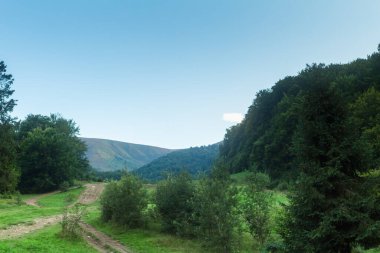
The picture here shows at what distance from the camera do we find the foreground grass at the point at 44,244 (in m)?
23.8

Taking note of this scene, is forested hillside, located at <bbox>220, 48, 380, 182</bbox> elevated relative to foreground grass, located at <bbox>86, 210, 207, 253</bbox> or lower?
elevated

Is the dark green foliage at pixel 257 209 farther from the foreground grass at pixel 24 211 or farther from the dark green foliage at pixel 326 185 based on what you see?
the foreground grass at pixel 24 211

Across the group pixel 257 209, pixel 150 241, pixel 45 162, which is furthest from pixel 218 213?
pixel 45 162

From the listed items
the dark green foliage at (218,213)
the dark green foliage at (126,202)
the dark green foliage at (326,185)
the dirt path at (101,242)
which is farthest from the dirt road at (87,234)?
the dark green foliage at (326,185)

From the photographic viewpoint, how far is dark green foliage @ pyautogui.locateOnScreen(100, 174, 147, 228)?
35125mm

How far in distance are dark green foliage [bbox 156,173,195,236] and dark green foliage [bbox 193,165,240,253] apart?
14.7 ft

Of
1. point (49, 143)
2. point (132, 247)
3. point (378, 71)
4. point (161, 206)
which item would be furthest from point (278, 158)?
point (132, 247)

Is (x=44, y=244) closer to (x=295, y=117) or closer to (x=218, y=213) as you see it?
(x=218, y=213)

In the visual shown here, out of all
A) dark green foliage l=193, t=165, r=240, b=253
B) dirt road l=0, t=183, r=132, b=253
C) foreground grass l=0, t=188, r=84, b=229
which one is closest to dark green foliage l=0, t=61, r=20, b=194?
foreground grass l=0, t=188, r=84, b=229

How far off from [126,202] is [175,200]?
4855 millimetres

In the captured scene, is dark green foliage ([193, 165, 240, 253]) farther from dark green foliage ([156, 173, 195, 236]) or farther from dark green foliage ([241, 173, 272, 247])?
dark green foliage ([156, 173, 195, 236])

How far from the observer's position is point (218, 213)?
84.2 ft

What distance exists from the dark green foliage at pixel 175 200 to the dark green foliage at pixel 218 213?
14.7ft

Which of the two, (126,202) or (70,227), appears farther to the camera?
(126,202)
